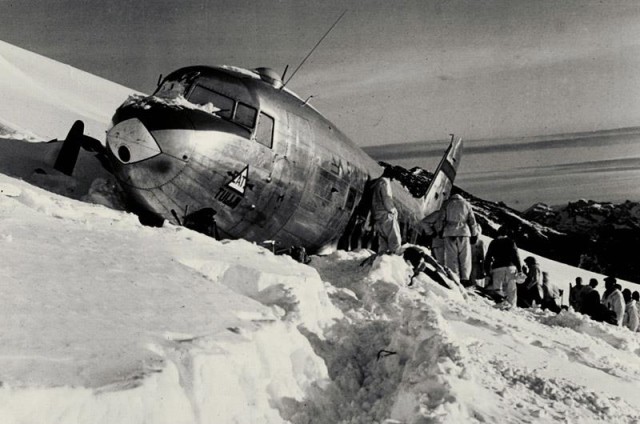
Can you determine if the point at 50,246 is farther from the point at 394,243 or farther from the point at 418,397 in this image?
the point at 394,243

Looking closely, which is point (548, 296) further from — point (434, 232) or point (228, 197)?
point (228, 197)

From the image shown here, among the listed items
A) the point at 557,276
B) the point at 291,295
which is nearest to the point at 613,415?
the point at 291,295

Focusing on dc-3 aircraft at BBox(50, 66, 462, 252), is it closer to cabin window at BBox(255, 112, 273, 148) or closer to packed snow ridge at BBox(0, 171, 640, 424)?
cabin window at BBox(255, 112, 273, 148)

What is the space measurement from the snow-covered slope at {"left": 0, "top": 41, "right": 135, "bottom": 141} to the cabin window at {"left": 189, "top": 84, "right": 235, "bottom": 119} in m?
5.40

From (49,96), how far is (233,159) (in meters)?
19.0

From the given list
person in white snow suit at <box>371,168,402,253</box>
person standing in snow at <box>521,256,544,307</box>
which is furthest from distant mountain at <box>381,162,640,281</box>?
person in white snow suit at <box>371,168,402,253</box>

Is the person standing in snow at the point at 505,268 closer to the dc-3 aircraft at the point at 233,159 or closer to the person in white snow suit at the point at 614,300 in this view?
the dc-3 aircraft at the point at 233,159

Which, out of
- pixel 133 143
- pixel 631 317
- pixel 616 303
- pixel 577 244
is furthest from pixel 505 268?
pixel 577 244

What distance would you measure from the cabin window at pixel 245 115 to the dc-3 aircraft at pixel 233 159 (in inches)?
0.6

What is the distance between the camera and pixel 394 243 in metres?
10.5

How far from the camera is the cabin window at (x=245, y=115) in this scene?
29.8 ft

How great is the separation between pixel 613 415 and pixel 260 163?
238 inches

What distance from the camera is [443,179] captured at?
18812mm

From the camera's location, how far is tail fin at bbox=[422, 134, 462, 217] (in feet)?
56.7
